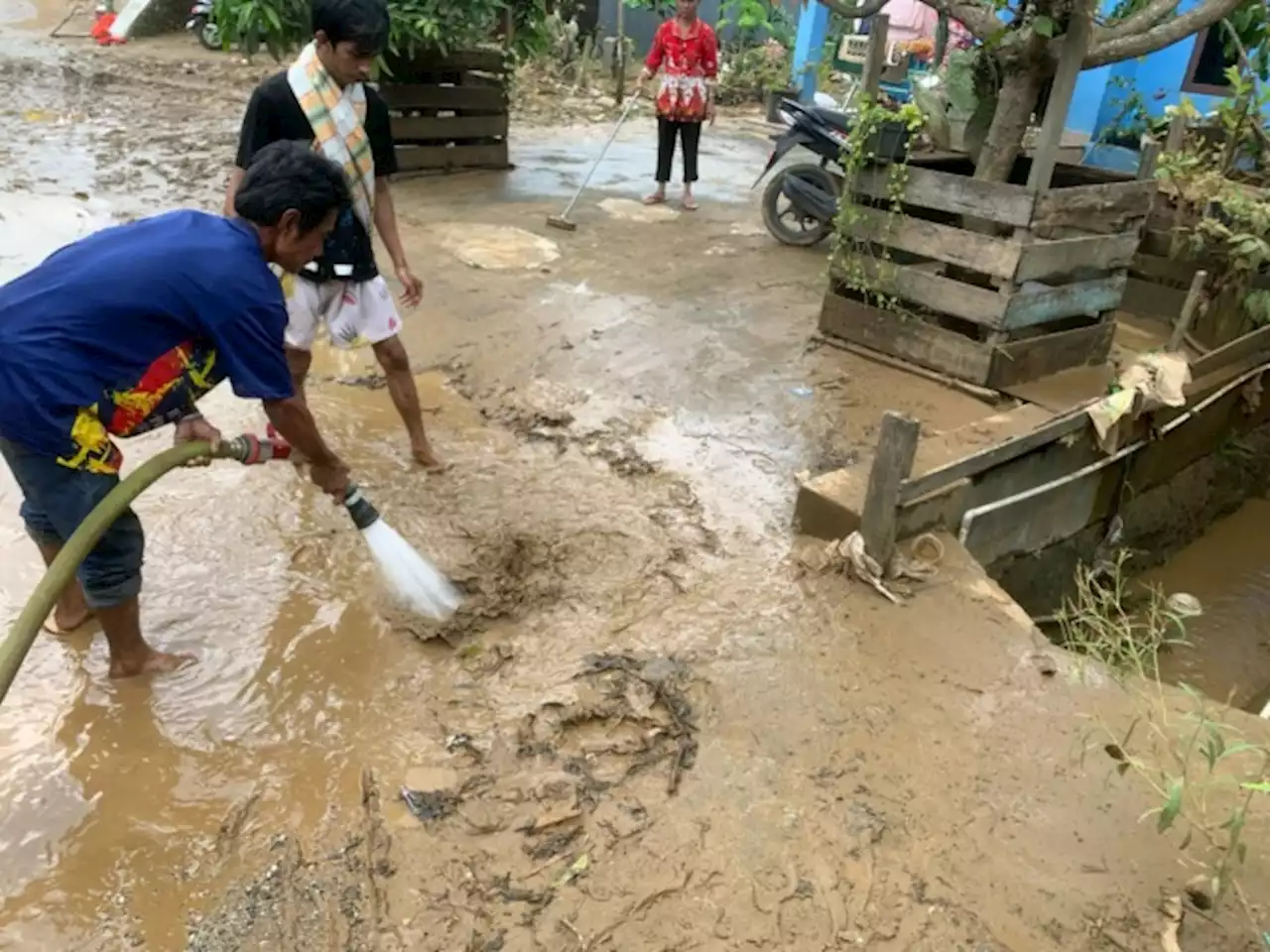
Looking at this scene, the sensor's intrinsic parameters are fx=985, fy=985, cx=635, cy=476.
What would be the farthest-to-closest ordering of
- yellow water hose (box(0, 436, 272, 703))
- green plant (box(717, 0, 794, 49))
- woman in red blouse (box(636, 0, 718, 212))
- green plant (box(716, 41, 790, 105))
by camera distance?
green plant (box(717, 0, 794, 49))
green plant (box(716, 41, 790, 105))
woman in red blouse (box(636, 0, 718, 212))
yellow water hose (box(0, 436, 272, 703))

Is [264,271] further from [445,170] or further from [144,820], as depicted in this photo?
[445,170]

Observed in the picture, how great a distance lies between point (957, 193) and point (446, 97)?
16.8ft

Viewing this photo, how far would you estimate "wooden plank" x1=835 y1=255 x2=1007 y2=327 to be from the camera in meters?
4.84

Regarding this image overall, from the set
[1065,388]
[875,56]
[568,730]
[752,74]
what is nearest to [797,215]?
[875,56]

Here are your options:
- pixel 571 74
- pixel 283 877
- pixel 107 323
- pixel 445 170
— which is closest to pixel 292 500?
pixel 107 323

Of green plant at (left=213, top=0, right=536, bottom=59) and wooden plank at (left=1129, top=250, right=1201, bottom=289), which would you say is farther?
green plant at (left=213, top=0, right=536, bottom=59)

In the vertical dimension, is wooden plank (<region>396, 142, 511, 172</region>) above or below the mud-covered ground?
above

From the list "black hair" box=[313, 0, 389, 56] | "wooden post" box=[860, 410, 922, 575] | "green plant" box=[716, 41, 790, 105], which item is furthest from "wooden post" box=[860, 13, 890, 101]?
"green plant" box=[716, 41, 790, 105]

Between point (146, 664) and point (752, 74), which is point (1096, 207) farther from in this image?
point (752, 74)

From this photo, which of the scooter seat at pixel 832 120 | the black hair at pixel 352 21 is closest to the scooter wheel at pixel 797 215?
the scooter seat at pixel 832 120

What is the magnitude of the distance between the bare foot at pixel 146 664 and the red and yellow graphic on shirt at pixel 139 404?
605 mm

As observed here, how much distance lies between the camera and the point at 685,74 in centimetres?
771

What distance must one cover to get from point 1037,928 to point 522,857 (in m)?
1.22

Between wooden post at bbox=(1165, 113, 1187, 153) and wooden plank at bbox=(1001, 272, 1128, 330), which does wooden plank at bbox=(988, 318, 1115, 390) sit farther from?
wooden post at bbox=(1165, 113, 1187, 153)
